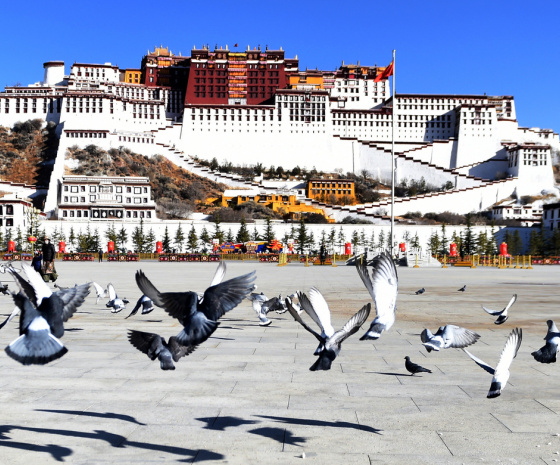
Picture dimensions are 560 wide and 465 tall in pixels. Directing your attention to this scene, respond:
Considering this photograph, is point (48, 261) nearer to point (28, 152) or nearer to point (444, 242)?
point (444, 242)

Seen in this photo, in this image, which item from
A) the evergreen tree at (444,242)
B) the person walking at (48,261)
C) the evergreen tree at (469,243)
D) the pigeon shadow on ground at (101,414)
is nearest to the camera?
the pigeon shadow on ground at (101,414)

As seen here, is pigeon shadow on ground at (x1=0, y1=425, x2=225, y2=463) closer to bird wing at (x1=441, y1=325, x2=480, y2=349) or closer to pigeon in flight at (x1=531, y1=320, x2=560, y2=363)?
bird wing at (x1=441, y1=325, x2=480, y2=349)

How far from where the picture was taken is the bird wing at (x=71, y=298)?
14.0ft

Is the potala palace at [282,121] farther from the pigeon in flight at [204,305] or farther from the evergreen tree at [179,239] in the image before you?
the pigeon in flight at [204,305]

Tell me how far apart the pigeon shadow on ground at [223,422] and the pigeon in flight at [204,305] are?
4.95 feet

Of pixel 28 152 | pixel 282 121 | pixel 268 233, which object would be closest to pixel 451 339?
pixel 268 233

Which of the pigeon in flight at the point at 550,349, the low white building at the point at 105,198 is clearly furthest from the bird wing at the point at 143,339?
the low white building at the point at 105,198

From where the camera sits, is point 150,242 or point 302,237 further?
point 150,242

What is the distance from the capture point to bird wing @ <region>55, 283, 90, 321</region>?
14.0 ft

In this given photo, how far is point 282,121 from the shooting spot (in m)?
118

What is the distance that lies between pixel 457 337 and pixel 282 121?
375ft

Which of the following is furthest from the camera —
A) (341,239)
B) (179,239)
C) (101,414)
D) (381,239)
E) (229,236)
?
(341,239)

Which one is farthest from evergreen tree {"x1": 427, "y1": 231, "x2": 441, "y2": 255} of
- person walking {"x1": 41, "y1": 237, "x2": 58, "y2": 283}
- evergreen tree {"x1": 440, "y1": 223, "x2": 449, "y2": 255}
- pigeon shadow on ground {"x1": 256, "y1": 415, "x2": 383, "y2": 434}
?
pigeon shadow on ground {"x1": 256, "y1": 415, "x2": 383, "y2": 434}

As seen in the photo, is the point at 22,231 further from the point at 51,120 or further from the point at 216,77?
the point at 216,77
